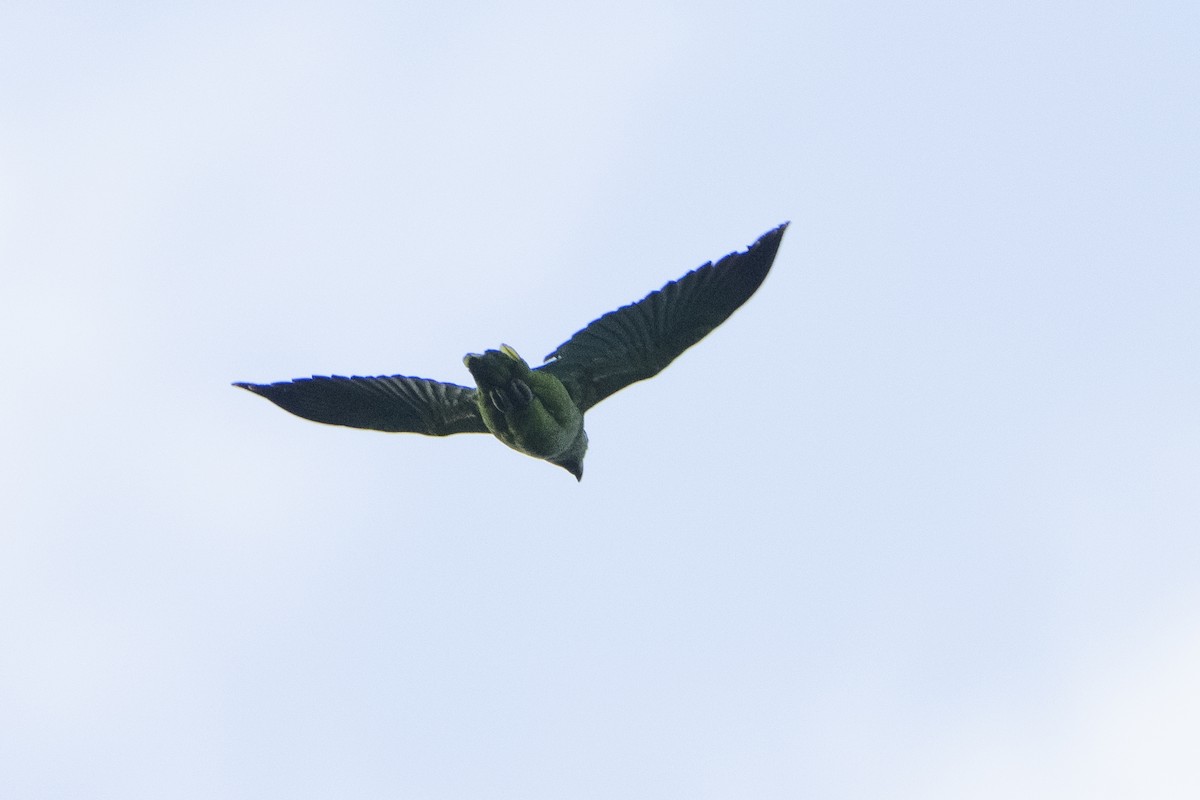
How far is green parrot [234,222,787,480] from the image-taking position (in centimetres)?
1268

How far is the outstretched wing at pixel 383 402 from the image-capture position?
13.2 meters

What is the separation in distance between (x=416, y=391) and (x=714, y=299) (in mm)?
2583

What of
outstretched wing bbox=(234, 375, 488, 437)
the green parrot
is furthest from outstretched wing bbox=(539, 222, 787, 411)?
outstretched wing bbox=(234, 375, 488, 437)

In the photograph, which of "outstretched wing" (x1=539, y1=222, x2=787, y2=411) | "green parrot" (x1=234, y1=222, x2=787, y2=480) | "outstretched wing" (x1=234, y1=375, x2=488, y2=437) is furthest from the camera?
"outstretched wing" (x1=234, y1=375, x2=488, y2=437)

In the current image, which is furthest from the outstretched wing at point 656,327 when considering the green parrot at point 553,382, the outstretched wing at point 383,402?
the outstretched wing at point 383,402

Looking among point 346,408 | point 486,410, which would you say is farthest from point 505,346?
point 346,408

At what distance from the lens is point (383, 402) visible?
44.1 ft

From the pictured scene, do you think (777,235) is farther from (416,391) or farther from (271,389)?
(271,389)

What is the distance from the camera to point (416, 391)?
529 inches

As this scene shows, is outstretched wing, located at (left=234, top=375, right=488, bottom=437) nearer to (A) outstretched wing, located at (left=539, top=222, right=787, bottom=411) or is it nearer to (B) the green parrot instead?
(B) the green parrot

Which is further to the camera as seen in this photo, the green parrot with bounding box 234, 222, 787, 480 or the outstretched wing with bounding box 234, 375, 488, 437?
the outstretched wing with bounding box 234, 375, 488, 437

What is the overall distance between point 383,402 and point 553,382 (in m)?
1.43

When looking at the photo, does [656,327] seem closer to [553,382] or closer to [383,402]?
[553,382]

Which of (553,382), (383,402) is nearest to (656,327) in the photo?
(553,382)
